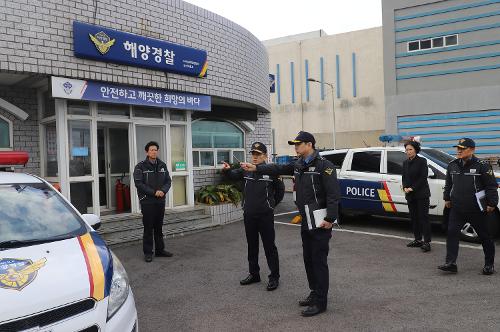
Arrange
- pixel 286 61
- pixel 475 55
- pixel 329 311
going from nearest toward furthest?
pixel 329 311 < pixel 475 55 < pixel 286 61

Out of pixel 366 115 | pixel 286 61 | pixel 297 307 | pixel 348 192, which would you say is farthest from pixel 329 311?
pixel 286 61

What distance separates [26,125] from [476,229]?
7.81 meters

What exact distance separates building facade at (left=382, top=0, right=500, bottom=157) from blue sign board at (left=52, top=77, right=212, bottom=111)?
531 inches

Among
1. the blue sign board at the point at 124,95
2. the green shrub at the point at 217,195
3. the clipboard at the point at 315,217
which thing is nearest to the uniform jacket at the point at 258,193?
the clipboard at the point at 315,217

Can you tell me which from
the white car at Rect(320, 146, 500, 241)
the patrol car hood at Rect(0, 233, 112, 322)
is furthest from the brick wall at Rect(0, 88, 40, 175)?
the white car at Rect(320, 146, 500, 241)

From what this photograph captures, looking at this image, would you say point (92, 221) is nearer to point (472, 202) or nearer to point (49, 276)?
point (49, 276)

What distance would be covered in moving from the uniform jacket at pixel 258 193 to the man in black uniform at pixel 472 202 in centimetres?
240

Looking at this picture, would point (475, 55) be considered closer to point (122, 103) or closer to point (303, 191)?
point (122, 103)

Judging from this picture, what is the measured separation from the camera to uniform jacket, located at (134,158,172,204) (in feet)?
21.6

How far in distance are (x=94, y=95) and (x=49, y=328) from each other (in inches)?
238

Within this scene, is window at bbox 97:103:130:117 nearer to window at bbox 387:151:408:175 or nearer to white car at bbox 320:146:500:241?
white car at bbox 320:146:500:241

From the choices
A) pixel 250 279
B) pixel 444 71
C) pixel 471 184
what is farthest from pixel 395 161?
pixel 444 71

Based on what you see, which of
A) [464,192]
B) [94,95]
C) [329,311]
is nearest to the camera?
[329,311]

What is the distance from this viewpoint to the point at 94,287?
272cm
